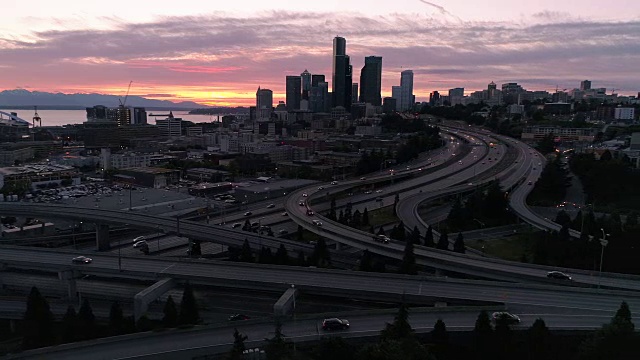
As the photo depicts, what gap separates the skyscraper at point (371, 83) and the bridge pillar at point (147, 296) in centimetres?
7708

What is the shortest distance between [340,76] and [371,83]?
9.14 metres

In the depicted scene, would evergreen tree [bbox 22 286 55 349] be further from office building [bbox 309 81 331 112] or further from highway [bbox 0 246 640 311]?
office building [bbox 309 81 331 112]

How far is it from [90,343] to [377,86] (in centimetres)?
8100

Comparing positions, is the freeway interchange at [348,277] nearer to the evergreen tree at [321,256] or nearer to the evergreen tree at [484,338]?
the evergreen tree at [484,338]

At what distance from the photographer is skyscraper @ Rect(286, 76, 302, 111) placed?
87938 mm

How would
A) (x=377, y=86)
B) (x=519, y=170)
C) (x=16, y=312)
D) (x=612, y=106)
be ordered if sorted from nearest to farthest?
(x=16, y=312) → (x=519, y=170) → (x=612, y=106) → (x=377, y=86)

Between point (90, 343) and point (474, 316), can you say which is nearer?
point (90, 343)

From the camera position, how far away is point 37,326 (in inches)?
277

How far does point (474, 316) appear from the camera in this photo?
6980 millimetres

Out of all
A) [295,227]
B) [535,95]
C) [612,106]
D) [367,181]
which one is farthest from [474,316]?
[535,95]

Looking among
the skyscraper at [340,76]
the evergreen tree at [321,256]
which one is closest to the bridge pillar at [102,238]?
the evergreen tree at [321,256]

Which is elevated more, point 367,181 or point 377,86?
point 377,86

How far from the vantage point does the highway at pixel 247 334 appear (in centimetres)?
613

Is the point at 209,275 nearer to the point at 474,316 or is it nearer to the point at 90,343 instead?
the point at 90,343
